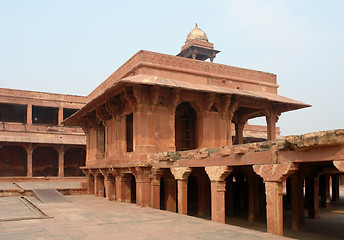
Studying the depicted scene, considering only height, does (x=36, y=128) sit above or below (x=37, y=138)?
above

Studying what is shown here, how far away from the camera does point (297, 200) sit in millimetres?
11719

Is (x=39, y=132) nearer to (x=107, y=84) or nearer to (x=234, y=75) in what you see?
(x=107, y=84)

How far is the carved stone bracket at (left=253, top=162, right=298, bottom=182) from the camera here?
26.4 ft

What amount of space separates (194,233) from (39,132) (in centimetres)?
2322

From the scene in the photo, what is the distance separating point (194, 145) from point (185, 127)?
3.10ft

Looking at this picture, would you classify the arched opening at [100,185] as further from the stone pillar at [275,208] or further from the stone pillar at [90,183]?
the stone pillar at [275,208]

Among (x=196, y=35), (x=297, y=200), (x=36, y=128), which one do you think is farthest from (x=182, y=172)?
(x=196, y=35)

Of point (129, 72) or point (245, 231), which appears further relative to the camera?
point (129, 72)

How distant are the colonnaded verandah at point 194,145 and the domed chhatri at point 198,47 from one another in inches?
574

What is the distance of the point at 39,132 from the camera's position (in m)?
28.6

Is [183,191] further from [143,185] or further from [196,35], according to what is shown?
[196,35]

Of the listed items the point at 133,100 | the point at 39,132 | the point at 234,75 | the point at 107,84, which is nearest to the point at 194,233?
the point at 133,100

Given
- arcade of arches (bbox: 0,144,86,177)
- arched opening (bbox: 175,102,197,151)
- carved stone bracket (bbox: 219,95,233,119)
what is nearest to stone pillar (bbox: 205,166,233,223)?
carved stone bracket (bbox: 219,95,233,119)

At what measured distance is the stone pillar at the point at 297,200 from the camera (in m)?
11.5
